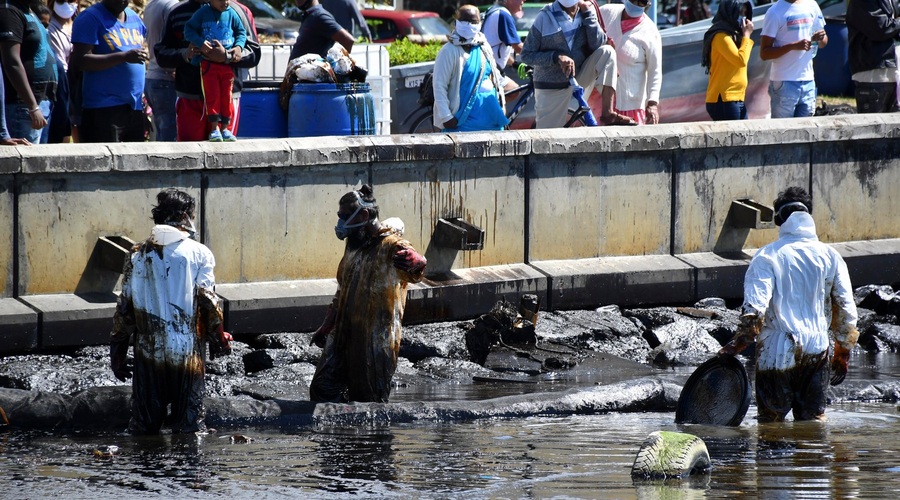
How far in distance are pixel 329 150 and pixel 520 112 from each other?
5.49m

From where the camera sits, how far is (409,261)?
28.8ft

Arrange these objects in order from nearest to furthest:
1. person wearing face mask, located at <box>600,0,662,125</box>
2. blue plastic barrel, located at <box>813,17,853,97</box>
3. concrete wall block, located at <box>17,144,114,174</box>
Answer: concrete wall block, located at <box>17,144,114,174</box> → person wearing face mask, located at <box>600,0,662,125</box> → blue plastic barrel, located at <box>813,17,853,97</box>

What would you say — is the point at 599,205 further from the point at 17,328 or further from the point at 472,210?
the point at 17,328

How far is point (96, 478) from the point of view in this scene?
7.24m

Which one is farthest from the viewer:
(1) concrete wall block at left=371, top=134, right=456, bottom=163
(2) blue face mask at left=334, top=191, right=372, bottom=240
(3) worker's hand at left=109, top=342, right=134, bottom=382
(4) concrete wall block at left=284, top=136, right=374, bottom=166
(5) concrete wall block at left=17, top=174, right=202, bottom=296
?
(1) concrete wall block at left=371, top=134, right=456, bottom=163

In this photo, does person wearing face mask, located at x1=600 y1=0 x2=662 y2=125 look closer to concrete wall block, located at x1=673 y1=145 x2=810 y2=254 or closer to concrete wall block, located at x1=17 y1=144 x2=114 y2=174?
concrete wall block, located at x1=673 y1=145 x2=810 y2=254

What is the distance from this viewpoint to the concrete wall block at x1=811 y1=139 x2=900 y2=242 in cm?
1340

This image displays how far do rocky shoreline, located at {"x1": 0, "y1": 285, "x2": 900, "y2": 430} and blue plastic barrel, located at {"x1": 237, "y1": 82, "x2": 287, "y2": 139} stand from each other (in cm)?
217

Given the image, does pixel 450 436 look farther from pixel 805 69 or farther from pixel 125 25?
pixel 805 69

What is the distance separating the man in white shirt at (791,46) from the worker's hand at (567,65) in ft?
6.68

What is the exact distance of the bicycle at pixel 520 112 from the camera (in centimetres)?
1286

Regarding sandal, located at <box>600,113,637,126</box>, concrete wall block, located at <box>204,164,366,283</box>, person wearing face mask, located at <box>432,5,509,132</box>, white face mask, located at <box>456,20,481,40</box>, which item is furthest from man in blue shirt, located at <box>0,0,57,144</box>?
sandal, located at <box>600,113,637,126</box>

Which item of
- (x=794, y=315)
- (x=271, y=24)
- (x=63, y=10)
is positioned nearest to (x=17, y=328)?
(x=63, y=10)

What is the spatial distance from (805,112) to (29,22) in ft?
23.6
